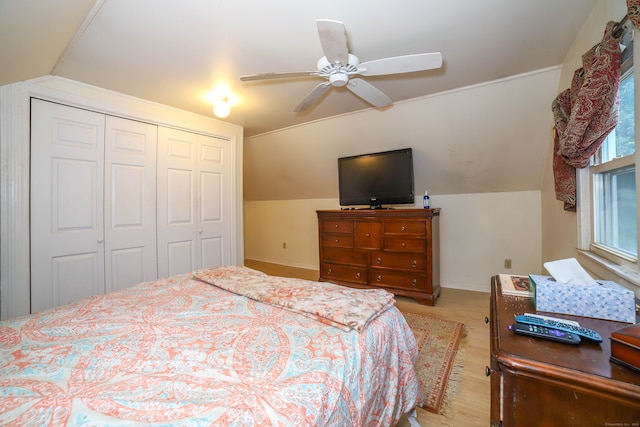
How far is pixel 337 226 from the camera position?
141 inches

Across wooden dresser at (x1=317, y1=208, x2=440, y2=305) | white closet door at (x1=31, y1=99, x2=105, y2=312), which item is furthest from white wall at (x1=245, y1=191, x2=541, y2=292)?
white closet door at (x1=31, y1=99, x2=105, y2=312)

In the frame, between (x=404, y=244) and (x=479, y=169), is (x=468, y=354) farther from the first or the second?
(x=479, y=169)

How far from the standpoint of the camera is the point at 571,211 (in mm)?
2051

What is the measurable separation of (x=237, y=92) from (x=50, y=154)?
1.65 metres

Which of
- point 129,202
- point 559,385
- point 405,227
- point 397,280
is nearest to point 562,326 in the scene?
point 559,385

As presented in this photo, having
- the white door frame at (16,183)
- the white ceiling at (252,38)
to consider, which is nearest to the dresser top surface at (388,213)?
the white ceiling at (252,38)

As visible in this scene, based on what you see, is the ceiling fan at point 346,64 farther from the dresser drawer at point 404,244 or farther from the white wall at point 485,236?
the white wall at point 485,236

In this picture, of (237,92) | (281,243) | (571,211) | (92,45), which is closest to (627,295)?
(571,211)

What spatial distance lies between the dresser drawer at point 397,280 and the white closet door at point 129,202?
254 centimetres

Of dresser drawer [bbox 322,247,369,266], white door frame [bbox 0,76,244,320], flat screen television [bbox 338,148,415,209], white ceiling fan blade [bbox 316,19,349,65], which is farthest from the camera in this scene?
dresser drawer [bbox 322,247,369,266]

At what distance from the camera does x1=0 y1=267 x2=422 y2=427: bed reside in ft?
2.20

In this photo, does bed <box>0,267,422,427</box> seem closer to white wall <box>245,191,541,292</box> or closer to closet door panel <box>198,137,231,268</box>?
closet door panel <box>198,137,231,268</box>

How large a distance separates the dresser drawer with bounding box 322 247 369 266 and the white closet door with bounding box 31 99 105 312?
2.48 meters

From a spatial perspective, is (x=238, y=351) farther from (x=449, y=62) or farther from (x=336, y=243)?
(x=336, y=243)
